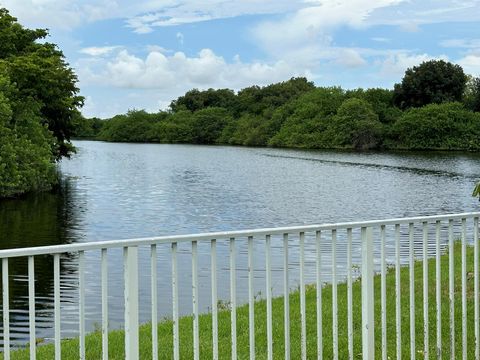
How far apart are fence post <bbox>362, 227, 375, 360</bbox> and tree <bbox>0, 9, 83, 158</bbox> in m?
32.0

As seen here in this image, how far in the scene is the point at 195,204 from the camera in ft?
110

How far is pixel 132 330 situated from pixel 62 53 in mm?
47813

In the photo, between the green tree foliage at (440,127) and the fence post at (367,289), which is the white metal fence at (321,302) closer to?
the fence post at (367,289)

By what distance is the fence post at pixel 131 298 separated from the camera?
3.60 meters

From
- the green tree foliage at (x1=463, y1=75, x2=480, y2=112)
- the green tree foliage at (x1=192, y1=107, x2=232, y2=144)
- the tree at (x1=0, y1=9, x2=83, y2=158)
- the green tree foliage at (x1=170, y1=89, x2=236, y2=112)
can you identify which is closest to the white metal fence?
the tree at (x1=0, y1=9, x2=83, y2=158)

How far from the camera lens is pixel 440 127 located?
95062 mm

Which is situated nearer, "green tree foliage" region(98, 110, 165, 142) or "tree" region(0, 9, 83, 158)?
"tree" region(0, 9, 83, 158)

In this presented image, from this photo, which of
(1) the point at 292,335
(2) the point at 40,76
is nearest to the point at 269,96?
(2) the point at 40,76

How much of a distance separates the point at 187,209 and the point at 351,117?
75350 mm

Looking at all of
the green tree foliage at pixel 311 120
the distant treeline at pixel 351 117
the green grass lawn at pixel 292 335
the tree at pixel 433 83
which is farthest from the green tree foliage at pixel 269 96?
the green grass lawn at pixel 292 335

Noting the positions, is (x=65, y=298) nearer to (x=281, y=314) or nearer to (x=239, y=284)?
(x=239, y=284)

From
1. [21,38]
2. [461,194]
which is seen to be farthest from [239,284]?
[21,38]

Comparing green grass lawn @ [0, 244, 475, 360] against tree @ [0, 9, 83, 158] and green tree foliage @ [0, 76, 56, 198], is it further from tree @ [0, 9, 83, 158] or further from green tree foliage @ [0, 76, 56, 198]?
tree @ [0, 9, 83, 158]

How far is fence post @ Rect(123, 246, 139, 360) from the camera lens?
11.8 feet
